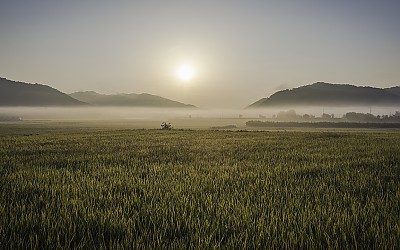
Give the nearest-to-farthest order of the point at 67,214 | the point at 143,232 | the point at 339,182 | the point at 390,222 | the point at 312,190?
the point at 143,232
the point at 390,222
the point at 67,214
the point at 312,190
the point at 339,182

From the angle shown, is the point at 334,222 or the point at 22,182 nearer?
the point at 334,222

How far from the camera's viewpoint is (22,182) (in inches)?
250

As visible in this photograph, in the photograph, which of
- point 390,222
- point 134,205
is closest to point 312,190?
point 390,222

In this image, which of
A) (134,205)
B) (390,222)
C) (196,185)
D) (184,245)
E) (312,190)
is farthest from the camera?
(196,185)

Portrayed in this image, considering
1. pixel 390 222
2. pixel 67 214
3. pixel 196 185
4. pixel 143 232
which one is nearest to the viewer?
pixel 143 232

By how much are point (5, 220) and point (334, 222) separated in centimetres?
452

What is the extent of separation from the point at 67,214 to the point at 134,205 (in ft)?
3.42

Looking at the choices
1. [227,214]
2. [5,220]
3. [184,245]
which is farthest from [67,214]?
[227,214]

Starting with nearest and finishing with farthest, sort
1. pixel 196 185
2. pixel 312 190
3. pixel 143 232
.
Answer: pixel 143 232, pixel 312 190, pixel 196 185

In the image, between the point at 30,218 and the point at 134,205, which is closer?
the point at 30,218

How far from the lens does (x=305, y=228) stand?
3414 mm

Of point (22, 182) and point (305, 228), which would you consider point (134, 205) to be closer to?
point (305, 228)

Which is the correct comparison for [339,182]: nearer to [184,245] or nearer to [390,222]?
[390,222]

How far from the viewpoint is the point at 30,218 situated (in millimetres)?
3672
